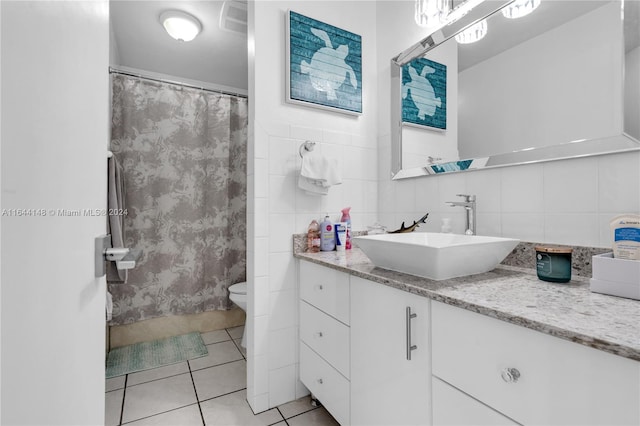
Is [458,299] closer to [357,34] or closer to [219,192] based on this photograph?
[357,34]

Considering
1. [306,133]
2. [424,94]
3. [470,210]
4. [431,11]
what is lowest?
[470,210]

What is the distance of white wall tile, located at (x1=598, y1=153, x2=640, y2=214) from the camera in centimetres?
92

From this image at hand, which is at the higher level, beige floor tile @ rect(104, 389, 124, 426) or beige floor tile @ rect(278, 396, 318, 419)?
beige floor tile @ rect(104, 389, 124, 426)

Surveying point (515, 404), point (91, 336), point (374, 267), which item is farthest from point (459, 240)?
point (91, 336)

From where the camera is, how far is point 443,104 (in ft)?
5.07

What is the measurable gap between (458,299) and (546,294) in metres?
0.26

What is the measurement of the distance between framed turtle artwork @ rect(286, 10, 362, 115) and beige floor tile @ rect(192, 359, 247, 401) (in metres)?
1.65

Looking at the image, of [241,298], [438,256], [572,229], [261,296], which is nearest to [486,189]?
[572,229]

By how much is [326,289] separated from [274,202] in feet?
1.75

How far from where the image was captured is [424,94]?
1645mm

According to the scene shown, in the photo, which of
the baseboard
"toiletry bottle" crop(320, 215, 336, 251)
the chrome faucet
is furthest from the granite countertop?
the baseboard

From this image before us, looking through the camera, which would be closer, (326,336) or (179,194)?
(326,336)

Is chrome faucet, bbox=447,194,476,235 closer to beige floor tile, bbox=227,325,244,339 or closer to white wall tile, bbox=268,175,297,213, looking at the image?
white wall tile, bbox=268,175,297,213

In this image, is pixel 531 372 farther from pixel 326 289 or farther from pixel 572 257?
pixel 326 289
